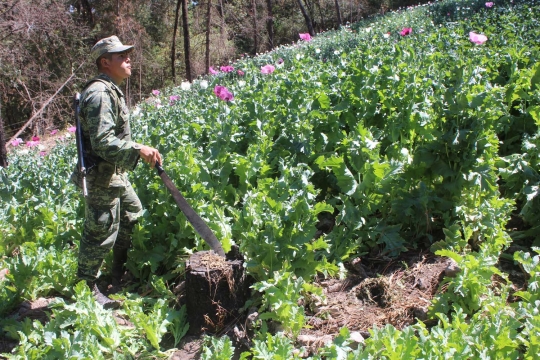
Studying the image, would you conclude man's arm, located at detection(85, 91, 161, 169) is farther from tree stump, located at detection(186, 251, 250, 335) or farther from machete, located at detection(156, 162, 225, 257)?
tree stump, located at detection(186, 251, 250, 335)

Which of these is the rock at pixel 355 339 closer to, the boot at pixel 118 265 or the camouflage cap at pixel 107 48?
the boot at pixel 118 265

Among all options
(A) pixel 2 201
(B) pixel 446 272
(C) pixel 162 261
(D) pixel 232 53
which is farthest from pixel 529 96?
(D) pixel 232 53

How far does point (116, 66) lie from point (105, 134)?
549 millimetres

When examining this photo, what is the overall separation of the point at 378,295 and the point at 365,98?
207 centimetres

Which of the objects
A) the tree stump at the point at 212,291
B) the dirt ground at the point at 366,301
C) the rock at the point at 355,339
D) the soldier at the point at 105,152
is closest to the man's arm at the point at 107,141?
the soldier at the point at 105,152

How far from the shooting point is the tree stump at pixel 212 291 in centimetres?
325

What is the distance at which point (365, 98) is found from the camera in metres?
4.80

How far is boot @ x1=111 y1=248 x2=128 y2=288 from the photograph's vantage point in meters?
4.15

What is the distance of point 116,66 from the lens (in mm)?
3486

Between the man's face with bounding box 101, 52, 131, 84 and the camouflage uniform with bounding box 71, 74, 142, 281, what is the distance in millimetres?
52

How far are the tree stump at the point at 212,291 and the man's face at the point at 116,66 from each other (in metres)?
1.36

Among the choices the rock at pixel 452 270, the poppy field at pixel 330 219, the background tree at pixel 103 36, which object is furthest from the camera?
the background tree at pixel 103 36

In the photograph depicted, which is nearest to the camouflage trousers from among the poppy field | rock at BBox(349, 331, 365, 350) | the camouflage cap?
the poppy field

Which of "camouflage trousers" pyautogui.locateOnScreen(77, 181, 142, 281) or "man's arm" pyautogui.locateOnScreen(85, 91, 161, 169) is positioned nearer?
"man's arm" pyautogui.locateOnScreen(85, 91, 161, 169)
